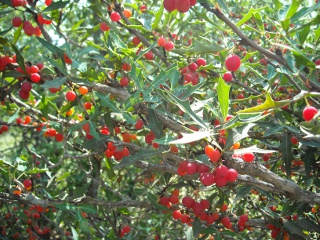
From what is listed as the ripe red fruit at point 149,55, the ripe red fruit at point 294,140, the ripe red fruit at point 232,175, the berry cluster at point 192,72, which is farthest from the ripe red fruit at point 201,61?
the ripe red fruit at point 232,175

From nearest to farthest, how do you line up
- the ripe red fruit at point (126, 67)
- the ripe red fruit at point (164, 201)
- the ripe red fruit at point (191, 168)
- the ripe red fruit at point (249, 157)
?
the ripe red fruit at point (249, 157)
the ripe red fruit at point (191, 168)
the ripe red fruit at point (126, 67)
the ripe red fruit at point (164, 201)

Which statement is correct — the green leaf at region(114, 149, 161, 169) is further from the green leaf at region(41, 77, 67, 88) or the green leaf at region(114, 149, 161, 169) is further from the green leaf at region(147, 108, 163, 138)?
the green leaf at region(41, 77, 67, 88)

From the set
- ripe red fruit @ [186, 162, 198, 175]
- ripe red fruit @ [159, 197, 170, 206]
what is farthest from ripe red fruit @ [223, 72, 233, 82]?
ripe red fruit @ [159, 197, 170, 206]

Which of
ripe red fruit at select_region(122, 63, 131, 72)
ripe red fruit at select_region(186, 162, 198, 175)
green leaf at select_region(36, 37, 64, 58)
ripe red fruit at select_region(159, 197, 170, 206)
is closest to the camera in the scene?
ripe red fruit at select_region(186, 162, 198, 175)

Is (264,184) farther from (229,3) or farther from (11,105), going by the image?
(229,3)

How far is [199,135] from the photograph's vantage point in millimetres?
1482

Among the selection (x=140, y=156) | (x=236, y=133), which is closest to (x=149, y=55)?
(x=140, y=156)

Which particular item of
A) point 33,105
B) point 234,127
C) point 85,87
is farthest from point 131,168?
point 234,127

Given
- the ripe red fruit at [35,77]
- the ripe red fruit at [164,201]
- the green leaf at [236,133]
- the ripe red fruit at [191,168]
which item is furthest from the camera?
the ripe red fruit at [164,201]

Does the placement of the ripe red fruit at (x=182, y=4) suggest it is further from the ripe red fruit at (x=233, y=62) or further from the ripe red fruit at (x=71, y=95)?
the ripe red fruit at (x=71, y=95)

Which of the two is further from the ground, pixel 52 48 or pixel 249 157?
pixel 52 48

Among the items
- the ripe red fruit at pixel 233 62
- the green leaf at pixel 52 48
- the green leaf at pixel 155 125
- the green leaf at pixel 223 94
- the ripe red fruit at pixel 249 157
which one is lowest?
the ripe red fruit at pixel 249 157

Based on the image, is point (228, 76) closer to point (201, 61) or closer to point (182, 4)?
point (201, 61)

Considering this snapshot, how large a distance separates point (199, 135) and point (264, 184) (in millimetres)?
695
